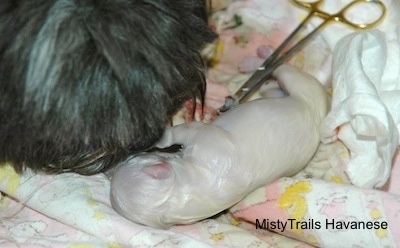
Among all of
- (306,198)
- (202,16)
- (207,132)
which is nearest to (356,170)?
(306,198)

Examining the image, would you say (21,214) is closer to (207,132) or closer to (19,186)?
(19,186)

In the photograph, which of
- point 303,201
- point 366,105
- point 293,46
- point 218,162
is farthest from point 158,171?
point 293,46

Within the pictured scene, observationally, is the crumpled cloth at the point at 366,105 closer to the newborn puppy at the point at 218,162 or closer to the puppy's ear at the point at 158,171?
the newborn puppy at the point at 218,162

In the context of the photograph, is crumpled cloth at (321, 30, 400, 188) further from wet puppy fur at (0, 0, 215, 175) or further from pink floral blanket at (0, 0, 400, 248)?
wet puppy fur at (0, 0, 215, 175)

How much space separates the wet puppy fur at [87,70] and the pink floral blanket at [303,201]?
10 cm

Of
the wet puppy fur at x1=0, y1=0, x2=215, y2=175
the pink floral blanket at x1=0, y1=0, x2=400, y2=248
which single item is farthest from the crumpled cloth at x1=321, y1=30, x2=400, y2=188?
the wet puppy fur at x1=0, y1=0, x2=215, y2=175

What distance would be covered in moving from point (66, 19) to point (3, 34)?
10cm

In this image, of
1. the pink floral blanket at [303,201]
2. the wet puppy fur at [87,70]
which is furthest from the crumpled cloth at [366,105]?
the wet puppy fur at [87,70]

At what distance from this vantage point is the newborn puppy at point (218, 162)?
1339 millimetres

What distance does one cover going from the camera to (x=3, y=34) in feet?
4.15

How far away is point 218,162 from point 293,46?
43cm

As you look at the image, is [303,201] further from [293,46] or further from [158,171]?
[293,46]

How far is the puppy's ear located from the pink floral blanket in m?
0.10

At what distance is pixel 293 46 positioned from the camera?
1712mm
